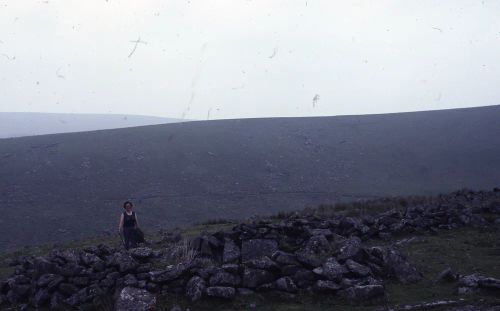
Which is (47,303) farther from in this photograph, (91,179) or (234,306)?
(91,179)

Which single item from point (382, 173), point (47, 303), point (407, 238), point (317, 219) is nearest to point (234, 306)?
point (47, 303)

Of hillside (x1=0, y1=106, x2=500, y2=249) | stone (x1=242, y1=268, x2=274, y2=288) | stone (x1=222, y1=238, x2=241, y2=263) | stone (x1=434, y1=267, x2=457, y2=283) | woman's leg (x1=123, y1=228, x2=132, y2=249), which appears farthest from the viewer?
hillside (x1=0, y1=106, x2=500, y2=249)

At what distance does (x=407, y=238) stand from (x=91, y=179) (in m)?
24.4

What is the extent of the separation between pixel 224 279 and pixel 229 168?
93.1 ft

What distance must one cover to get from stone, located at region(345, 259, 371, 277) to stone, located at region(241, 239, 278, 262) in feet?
7.14

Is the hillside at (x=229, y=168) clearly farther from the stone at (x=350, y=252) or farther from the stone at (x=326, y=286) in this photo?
the stone at (x=326, y=286)

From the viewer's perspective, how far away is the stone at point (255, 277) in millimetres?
8045

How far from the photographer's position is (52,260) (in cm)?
949

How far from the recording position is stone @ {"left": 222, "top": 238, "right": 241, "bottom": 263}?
1014 cm

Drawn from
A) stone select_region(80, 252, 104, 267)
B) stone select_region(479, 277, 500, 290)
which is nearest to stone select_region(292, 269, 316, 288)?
stone select_region(479, 277, 500, 290)

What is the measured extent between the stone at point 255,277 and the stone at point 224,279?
12 centimetres

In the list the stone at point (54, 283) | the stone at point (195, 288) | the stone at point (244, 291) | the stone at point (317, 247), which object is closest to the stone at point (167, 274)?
the stone at point (195, 288)

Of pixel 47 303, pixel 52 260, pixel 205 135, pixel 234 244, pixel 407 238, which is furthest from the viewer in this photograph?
pixel 205 135

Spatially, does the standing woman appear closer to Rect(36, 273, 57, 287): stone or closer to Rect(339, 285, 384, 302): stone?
Rect(36, 273, 57, 287): stone
